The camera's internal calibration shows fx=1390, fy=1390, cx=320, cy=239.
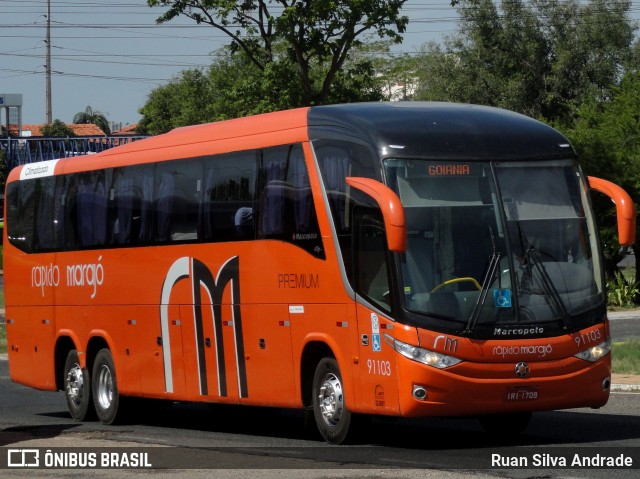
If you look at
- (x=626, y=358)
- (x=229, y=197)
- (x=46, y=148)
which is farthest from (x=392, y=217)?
(x=46, y=148)

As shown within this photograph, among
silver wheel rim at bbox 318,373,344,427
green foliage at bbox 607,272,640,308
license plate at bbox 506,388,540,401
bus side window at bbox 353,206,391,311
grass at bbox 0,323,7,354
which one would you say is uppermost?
bus side window at bbox 353,206,391,311

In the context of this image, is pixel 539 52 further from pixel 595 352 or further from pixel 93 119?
pixel 93 119

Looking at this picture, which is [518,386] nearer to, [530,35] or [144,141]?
[144,141]

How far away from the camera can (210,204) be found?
16.1 metres

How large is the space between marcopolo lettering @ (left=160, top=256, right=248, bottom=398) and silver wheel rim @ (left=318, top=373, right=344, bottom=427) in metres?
1.68

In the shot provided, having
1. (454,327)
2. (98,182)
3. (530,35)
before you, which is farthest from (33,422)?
(530,35)

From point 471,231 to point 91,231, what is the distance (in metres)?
7.49

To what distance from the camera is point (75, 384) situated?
64.1 feet

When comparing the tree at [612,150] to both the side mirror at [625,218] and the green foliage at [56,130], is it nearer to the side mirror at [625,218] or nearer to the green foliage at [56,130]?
the side mirror at [625,218]

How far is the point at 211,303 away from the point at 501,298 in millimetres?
4364

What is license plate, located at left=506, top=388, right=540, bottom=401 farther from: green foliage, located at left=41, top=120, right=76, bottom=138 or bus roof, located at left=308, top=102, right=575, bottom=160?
green foliage, located at left=41, top=120, right=76, bottom=138

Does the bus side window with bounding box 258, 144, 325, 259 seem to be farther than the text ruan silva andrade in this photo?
Yes

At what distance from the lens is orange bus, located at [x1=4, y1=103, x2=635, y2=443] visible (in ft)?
42.3

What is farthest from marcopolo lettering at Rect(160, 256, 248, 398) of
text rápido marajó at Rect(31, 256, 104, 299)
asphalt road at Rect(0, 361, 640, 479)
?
text rápido marajó at Rect(31, 256, 104, 299)
